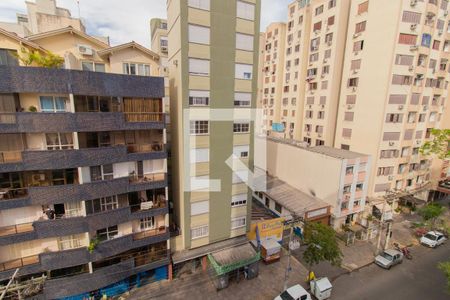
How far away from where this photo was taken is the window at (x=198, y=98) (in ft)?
64.2

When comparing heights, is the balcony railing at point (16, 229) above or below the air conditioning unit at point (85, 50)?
below

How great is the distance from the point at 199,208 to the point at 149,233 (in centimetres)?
509

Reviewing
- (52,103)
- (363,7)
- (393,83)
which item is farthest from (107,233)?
(363,7)

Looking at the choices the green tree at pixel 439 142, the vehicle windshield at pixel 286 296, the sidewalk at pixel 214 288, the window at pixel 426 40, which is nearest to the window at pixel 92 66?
the sidewalk at pixel 214 288

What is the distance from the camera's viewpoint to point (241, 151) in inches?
882

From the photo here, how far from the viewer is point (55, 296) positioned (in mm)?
16688

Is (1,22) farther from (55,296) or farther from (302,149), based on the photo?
(302,149)

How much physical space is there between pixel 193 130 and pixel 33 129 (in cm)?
1137

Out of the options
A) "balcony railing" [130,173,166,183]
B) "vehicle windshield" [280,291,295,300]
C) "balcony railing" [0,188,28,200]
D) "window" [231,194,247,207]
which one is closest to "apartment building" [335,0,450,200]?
"window" [231,194,247,207]

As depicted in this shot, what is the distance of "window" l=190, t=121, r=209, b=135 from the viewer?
1998cm

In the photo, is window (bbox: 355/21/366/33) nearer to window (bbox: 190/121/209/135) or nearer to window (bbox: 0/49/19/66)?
window (bbox: 190/121/209/135)

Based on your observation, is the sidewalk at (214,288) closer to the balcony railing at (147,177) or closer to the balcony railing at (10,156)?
the balcony railing at (147,177)

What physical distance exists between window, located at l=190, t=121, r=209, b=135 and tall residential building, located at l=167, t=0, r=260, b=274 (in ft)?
0.27

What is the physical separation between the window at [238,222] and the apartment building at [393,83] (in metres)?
22.1
